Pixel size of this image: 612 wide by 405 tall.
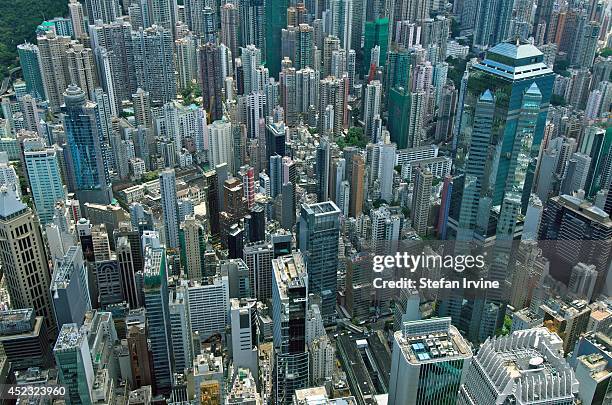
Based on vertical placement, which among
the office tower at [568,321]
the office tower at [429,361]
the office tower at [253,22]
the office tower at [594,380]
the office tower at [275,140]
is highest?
the office tower at [253,22]

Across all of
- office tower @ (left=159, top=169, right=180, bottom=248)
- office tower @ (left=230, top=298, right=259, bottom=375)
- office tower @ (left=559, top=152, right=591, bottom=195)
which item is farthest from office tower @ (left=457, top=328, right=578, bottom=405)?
office tower @ (left=559, top=152, right=591, bottom=195)

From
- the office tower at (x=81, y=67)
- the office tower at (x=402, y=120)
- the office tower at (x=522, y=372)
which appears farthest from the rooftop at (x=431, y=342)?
the office tower at (x=81, y=67)

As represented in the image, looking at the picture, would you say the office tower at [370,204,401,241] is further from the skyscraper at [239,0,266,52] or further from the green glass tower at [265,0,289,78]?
the skyscraper at [239,0,266,52]

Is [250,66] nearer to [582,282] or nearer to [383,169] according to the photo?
[383,169]

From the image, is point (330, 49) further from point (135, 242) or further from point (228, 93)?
point (135, 242)

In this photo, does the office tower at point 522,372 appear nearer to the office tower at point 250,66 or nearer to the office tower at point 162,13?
the office tower at point 250,66

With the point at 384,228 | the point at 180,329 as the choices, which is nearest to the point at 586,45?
the point at 384,228
